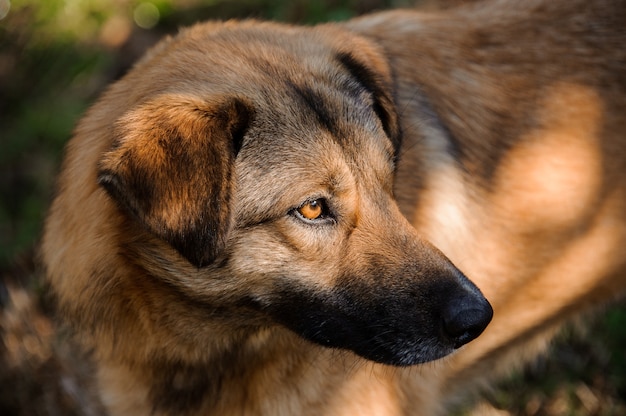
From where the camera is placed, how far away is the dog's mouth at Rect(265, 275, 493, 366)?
105 inches

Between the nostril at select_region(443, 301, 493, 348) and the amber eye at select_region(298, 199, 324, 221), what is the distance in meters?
0.57

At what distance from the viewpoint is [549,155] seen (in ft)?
10.9

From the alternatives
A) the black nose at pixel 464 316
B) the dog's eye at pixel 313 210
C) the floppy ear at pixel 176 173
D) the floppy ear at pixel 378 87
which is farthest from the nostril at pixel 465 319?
the floppy ear at pixel 176 173

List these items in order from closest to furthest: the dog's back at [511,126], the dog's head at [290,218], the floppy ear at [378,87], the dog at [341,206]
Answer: the dog's head at [290,218] < the dog at [341,206] < the floppy ear at [378,87] < the dog's back at [511,126]

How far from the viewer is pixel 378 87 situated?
3061mm

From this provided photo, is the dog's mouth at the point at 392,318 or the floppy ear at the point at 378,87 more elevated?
the floppy ear at the point at 378,87

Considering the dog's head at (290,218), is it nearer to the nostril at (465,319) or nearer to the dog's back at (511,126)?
the nostril at (465,319)

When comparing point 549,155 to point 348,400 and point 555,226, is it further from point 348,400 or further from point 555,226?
point 348,400

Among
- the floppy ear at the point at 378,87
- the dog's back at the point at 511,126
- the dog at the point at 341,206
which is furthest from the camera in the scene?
the dog's back at the point at 511,126

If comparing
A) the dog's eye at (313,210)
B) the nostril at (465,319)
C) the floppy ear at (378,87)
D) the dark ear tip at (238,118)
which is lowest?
the nostril at (465,319)

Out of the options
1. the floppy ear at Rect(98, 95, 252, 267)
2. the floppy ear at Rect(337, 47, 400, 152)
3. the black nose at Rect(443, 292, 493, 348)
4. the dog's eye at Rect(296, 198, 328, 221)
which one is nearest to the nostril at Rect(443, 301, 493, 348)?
the black nose at Rect(443, 292, 493, 348)

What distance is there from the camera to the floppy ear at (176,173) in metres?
2.38

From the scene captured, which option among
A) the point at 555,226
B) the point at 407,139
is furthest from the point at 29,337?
the point at 555,226

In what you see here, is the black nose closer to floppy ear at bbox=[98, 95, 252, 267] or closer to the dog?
the dog
